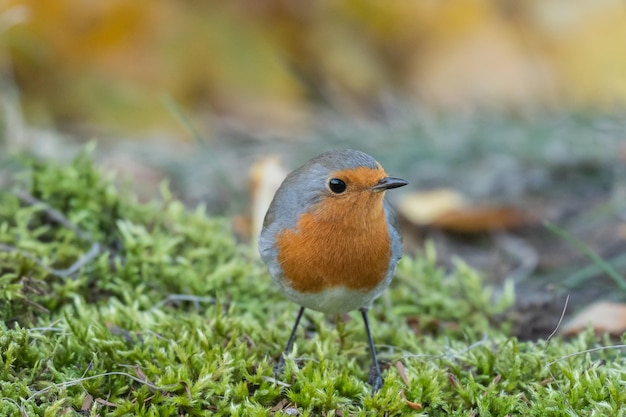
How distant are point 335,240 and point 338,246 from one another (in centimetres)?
3

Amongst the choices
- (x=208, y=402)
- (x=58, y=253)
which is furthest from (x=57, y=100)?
(x=208, y=402)

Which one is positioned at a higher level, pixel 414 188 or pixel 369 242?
pixel 369 242

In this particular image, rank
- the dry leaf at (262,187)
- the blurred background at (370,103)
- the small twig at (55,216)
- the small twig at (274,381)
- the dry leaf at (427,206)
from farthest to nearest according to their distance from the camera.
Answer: the blurred background at (370,103) → the dry leaf at (427,206) → the dry leaf at (262,187) → the small twig at (55,216) → the small twig at (274,381)

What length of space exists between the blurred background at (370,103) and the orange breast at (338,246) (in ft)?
5.23

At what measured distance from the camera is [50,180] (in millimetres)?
3787

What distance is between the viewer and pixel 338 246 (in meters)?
2.94

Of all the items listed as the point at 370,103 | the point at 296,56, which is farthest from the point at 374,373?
the point at 370,103

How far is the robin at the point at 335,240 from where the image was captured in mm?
2908

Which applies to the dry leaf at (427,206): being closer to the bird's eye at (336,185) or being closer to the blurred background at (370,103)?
the blurred background at (370,103)

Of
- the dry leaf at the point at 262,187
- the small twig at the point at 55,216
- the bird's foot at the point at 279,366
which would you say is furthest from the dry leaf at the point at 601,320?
the small twig at the point at 55,216

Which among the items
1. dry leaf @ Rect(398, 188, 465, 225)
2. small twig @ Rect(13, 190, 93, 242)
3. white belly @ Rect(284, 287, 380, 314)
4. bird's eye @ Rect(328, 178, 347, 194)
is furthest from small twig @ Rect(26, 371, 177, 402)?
dry leaf @ Rect(398, 188, 465, 225)

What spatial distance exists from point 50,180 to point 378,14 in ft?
16.8

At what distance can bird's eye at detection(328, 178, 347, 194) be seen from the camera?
9.84 feet

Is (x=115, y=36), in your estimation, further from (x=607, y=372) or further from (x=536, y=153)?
(x=607, y=372)
